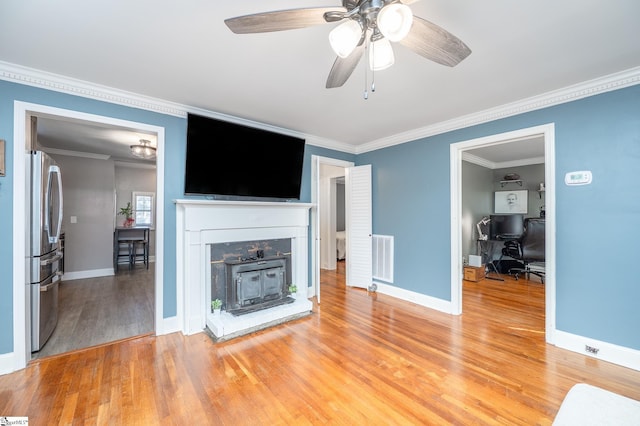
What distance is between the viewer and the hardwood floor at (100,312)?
272cm

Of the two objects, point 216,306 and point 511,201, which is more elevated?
point 511,201

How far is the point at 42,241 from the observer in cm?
243

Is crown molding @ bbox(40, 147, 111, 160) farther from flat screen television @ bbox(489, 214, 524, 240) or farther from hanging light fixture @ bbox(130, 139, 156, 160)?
flat screen television @ bbox(489, 214, 524, 240)

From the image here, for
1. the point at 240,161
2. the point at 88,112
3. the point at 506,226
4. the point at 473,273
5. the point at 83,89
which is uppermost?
the point at 83,89

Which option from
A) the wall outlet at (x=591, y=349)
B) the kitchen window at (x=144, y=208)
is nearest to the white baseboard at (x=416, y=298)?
the wall outlet at (x=591, y=349)

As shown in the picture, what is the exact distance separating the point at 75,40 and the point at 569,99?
422 centimetres

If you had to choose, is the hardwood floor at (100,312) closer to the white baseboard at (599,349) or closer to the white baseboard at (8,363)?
the white baseboard at (8,363)

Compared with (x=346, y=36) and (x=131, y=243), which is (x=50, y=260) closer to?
(x=346, y=36)

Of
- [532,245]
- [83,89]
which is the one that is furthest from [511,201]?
[83,89]

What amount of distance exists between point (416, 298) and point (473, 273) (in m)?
1.97

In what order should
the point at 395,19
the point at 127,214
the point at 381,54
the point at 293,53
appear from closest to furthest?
the point at 395,19 < the point at 381,54 < the point at 293,53 < the point at 127,214

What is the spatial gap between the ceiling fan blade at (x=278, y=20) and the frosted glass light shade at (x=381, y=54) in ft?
1.00

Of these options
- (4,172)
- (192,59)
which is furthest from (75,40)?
(4,172)

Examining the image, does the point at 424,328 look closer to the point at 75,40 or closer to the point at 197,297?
the point at 197,297
